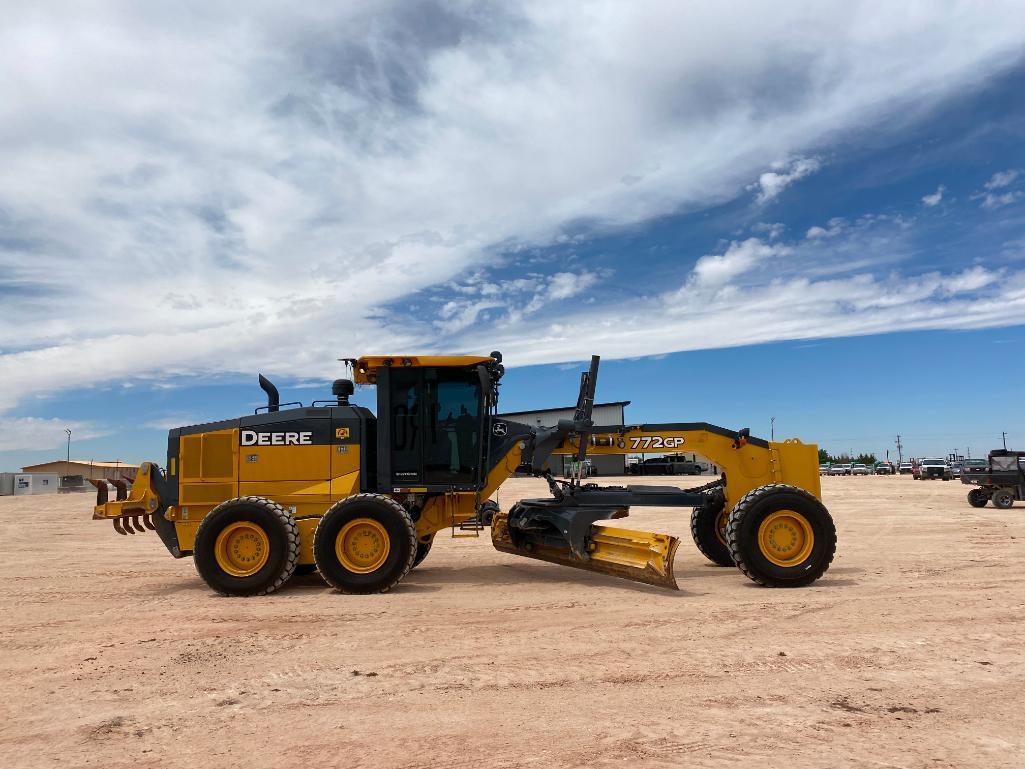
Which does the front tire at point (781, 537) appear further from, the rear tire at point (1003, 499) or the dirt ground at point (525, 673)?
the rear tire at point (1003, 499)

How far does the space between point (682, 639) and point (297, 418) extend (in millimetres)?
6097

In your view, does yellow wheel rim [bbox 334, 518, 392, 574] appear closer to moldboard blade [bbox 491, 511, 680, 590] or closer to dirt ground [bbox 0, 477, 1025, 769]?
dirt ground [bbox 0, 477, 1025, 769]

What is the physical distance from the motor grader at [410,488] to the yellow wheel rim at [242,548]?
0.7 inches

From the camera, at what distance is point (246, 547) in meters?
9.24

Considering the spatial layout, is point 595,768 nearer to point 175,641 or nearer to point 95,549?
point 175,641

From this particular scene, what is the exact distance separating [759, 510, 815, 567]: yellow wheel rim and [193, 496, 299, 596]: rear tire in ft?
19.6

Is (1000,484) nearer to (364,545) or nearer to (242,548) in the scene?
(364,545)

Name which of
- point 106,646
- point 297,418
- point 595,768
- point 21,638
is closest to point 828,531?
point 595,768

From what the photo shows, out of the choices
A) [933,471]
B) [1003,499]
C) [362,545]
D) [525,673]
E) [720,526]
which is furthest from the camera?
[933,471]

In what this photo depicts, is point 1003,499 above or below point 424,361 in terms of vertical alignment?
below

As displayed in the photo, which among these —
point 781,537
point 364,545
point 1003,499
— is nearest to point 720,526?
point 781,537

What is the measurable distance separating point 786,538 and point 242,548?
697cm

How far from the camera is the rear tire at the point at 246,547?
9.05 metres

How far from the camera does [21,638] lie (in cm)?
694
